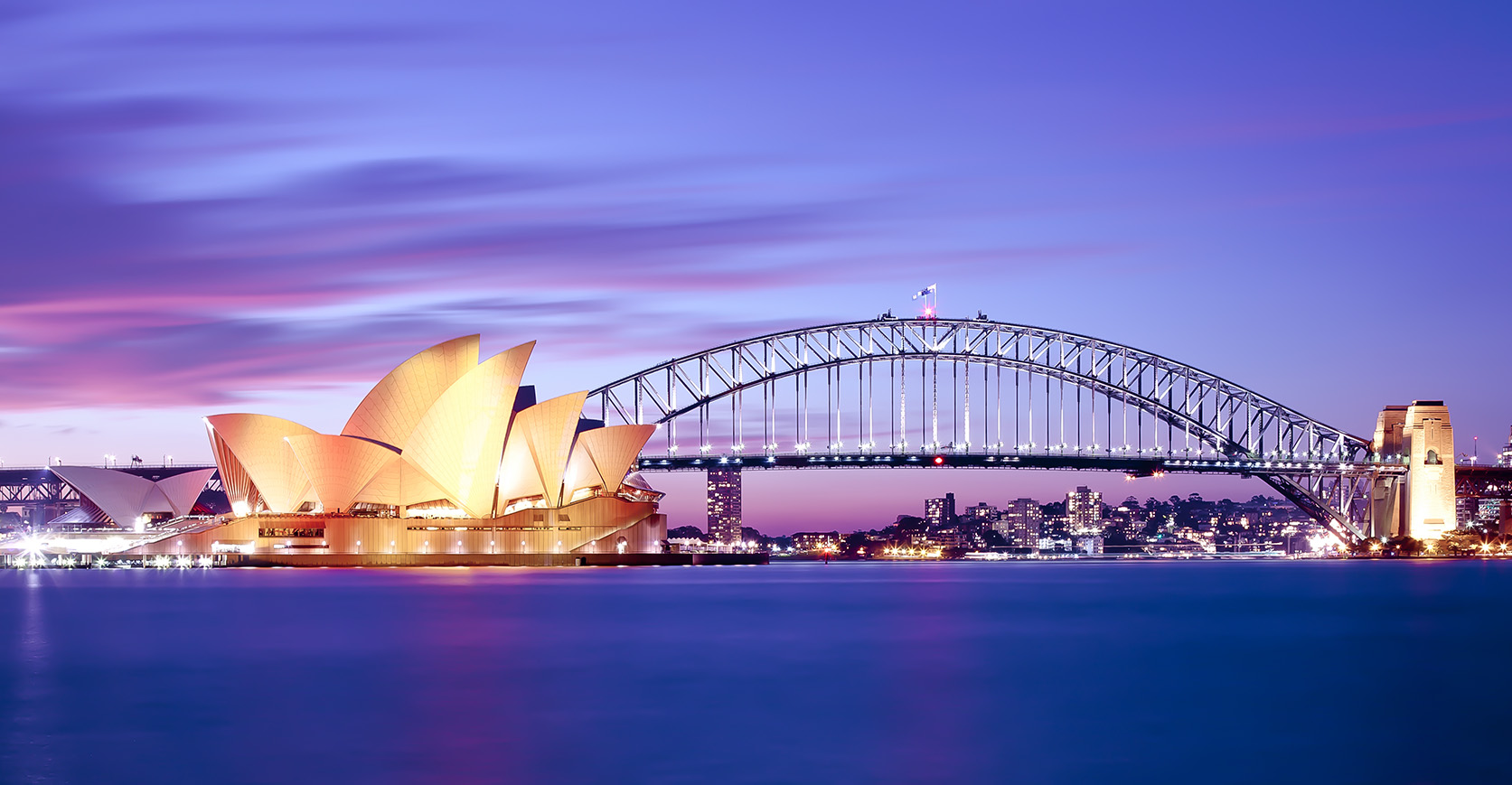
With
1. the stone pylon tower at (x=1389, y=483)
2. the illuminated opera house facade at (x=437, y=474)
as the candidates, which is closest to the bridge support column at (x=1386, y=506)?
the stone pylon tower at (x=1389, y=483)

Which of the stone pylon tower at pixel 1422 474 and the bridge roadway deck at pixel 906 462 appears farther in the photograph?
the stone pylon tower at pixel 1422 474

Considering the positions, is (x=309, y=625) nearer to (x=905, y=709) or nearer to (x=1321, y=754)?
(x=905, y=709)

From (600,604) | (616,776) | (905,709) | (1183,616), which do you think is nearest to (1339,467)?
(1183,616)

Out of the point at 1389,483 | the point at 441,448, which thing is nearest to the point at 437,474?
the point at 441,448

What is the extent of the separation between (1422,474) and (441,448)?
65644mm

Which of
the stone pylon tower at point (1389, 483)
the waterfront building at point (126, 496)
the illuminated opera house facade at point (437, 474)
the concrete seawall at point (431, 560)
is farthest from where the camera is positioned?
the waterfront building at point (126, 496)

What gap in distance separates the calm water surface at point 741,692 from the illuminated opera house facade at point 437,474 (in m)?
24.3

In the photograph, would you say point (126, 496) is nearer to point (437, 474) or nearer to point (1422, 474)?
point (437, 474)

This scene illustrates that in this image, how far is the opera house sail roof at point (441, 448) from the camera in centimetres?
7388

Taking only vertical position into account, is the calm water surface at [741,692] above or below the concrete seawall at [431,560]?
above

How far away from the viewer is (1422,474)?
102125 mm

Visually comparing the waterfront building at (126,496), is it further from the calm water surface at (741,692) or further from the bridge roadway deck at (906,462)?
the calm water surface at (741,692)

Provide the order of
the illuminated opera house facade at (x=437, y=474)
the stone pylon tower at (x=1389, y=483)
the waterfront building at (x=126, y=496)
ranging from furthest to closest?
the waterfront building at (x=126, y=496), the stone pylon tower at (x=1389, y=483), the illuminated opera house facade at (x=437, y=474)

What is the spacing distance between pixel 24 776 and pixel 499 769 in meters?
5.53
